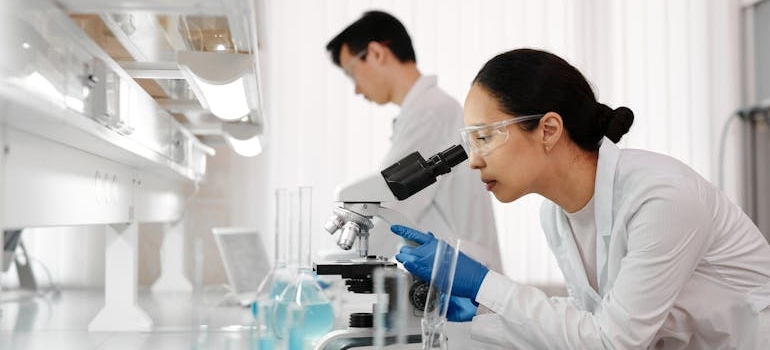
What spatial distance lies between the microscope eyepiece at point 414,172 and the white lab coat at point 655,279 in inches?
8.1

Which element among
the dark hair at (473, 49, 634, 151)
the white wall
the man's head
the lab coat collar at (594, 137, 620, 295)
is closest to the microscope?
the dark hair at (473, 49, 634, 151)

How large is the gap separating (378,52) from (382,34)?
0.20 feet

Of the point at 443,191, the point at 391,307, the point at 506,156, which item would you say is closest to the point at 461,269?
the point at 506,156

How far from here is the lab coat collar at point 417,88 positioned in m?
2.55

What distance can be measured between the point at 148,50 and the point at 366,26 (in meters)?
1.14

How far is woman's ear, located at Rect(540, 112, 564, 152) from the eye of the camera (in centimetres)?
151

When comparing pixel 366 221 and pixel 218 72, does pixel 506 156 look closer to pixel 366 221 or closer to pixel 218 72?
pixel 366 221

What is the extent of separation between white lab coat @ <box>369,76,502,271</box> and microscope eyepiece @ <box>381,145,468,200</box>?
2.68 feet

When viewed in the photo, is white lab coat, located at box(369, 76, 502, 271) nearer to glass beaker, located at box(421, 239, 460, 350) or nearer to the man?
the man

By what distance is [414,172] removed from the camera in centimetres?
147

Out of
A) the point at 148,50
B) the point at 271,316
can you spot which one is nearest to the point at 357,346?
the point at 271,316

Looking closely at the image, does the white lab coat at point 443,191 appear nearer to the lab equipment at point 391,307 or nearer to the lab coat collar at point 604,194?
the lab coat collar at point 604,194

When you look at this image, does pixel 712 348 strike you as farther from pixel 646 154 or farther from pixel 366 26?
pixel 366 26

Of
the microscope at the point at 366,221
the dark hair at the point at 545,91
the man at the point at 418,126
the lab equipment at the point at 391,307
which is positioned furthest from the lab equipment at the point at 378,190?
the man at the point at 418,126
